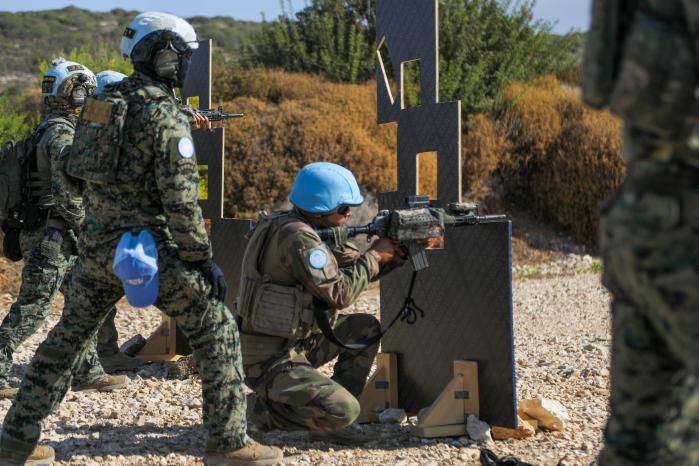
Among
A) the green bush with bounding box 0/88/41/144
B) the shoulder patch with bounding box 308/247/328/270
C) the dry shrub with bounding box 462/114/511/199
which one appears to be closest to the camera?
the shoulder patch with bounding box 308/247/328/270

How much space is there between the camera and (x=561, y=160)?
1336 cm

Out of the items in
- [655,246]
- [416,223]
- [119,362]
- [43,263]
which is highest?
[655,246]

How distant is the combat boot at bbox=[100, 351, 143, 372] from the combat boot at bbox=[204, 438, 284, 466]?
2623 mm

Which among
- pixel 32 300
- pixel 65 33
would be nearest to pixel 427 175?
pixel 32 300

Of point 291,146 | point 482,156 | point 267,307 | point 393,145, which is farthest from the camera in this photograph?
point 482,156

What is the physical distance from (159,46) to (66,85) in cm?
215

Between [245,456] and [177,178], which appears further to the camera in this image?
[245,456]

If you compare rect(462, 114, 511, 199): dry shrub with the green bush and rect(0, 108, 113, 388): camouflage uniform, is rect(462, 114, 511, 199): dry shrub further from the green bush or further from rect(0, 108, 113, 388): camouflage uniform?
rect(0, 108, 113, 388): camouflage uniform

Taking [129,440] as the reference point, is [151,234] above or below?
above

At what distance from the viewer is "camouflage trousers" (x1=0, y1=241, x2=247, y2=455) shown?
4.12 metres

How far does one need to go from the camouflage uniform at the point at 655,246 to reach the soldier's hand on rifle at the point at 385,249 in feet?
7.08

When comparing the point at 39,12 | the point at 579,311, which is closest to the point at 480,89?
the point at 579,311

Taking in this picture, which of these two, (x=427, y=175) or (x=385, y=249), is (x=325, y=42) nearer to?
(x=427, y=175)

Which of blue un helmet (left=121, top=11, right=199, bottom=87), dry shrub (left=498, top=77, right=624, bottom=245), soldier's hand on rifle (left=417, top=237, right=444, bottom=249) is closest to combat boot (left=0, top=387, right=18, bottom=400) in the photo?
blue un helmet (left=121, top=11, right=199, bottom=87)
